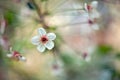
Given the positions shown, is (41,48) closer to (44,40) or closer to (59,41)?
(44,40)

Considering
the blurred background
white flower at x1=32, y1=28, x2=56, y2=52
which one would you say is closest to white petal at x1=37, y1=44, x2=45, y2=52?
white flower at x1=32, y1=28, x2=56, y2=52

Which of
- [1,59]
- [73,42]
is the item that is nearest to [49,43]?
[1,59]

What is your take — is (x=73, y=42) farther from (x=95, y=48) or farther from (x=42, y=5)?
(x=42, y=5)

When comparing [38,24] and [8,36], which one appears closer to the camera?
[38,24]

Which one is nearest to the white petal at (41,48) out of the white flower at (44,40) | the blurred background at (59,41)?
the white flower at (44,40)

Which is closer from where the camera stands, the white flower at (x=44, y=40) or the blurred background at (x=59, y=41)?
the white flower at (x=44, y=40)

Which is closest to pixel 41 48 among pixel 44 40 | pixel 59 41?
pixel 44 40

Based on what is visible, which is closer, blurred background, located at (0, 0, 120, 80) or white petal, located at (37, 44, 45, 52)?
white petal, located at (37, 44, 45, 52)

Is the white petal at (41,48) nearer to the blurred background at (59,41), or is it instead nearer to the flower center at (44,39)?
the flower center at (44,39)

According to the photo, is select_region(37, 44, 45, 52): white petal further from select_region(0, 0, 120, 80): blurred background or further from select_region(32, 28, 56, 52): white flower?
select_region(0, 0, 120, 80): blurred background
